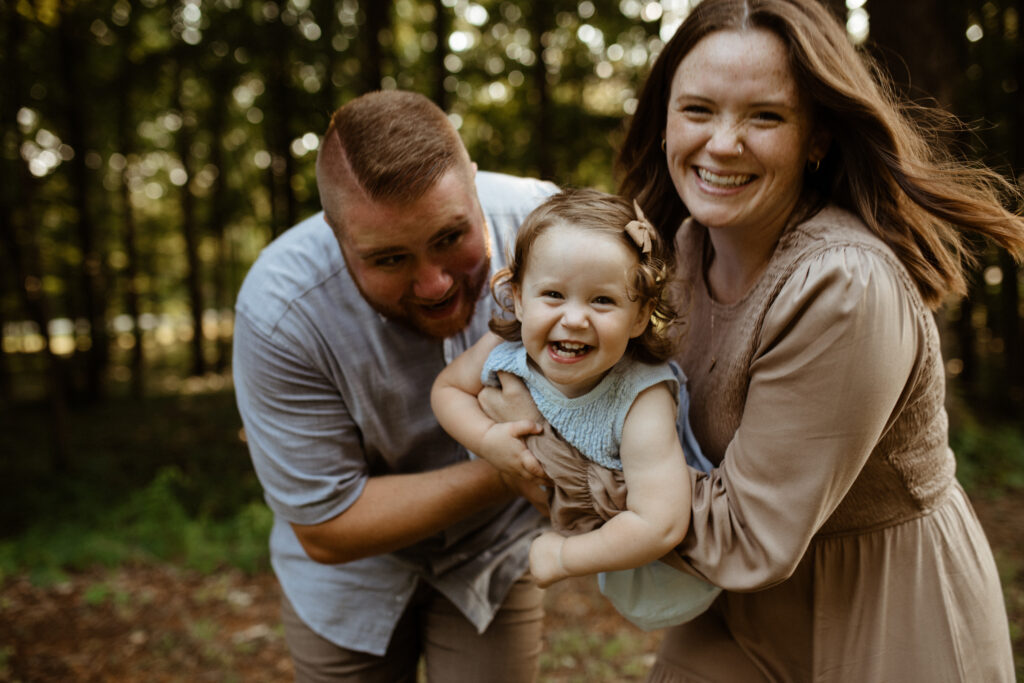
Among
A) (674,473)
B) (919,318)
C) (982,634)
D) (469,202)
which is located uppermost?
(469,202)

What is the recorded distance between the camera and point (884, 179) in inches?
74.8

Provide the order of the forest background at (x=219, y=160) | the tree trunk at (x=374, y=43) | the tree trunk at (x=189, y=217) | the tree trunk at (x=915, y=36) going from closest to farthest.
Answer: the tree trunk at (x=915, y=36), the forest background at (x=219, y=160), the tree trunk at (x=374, y=43), the tree trunk at (x=189, y=217)

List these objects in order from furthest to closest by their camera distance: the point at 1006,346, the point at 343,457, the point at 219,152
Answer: the point at 219,152 < the point at 1006,346 < the point at 343,457

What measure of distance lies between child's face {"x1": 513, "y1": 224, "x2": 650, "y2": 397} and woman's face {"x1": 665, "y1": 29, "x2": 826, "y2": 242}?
31 centimetres

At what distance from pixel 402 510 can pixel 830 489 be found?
4.52ft

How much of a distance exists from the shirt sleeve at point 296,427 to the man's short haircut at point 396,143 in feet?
2.26

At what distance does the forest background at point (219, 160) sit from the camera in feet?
21.5

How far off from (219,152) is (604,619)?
15.8 metres

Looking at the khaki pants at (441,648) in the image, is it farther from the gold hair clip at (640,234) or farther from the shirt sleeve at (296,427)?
the gold hair clip at (640,234)

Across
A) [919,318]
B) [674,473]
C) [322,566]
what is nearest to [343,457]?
[322,566]

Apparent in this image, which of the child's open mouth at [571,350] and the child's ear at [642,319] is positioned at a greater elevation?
the child's ear at [642,319]

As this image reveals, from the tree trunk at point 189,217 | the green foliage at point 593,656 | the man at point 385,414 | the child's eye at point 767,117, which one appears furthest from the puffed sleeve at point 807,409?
the tree trunk at point 189,217

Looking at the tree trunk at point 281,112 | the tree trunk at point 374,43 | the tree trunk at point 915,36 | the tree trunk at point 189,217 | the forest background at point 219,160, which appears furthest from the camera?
the tree trunk at point 189,217

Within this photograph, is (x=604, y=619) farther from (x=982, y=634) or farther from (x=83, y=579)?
(x=83, y=579)
